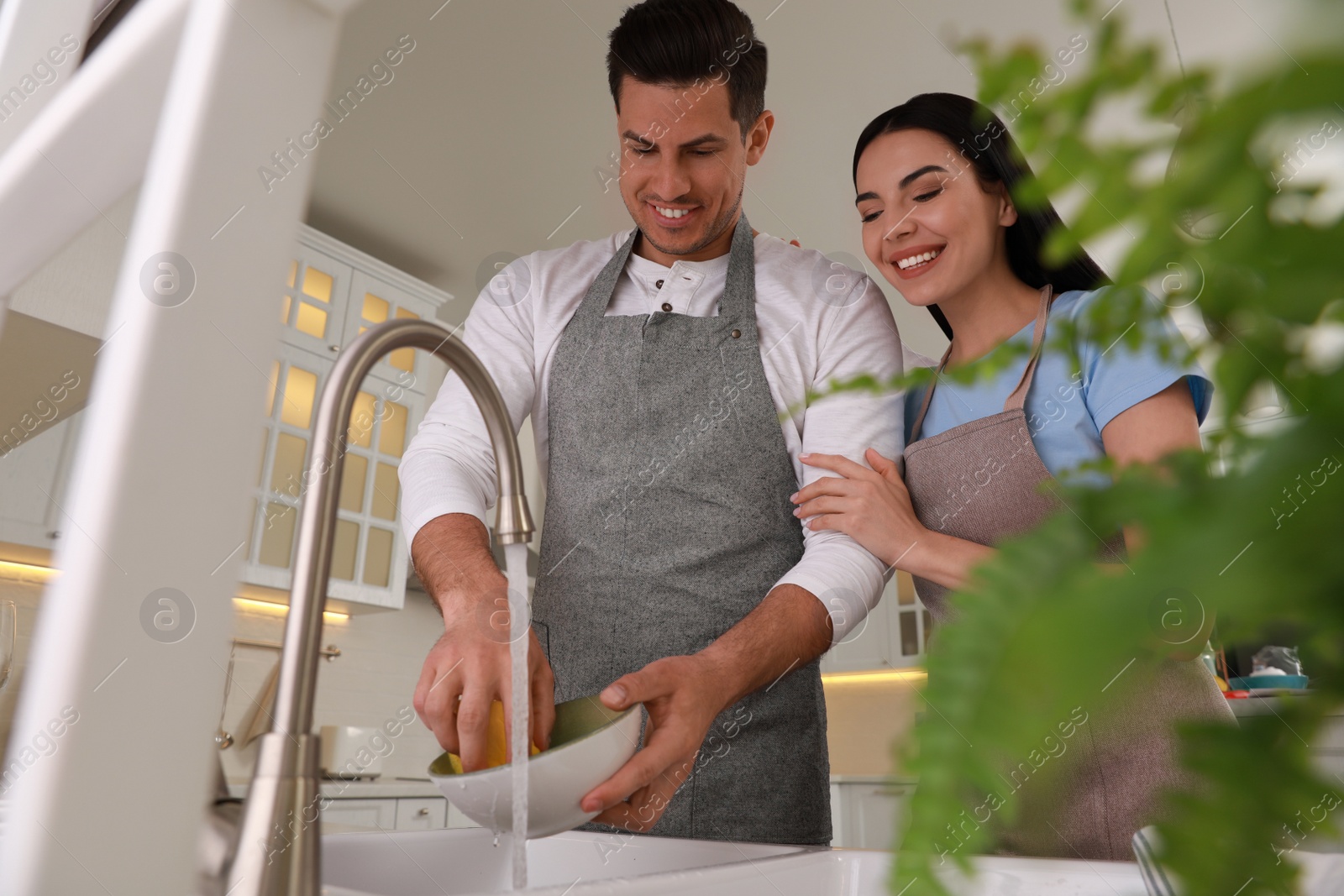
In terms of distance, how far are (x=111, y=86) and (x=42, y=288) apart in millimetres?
1851

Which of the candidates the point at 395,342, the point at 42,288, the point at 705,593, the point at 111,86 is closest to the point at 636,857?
the point at 705,593

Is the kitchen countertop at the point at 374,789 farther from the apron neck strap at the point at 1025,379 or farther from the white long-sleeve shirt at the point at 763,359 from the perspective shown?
the apron neck strap at the point at 1025,379

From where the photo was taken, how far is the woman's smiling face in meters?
1.10

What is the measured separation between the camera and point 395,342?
0.52 m

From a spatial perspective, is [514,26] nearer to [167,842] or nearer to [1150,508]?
[167,842]

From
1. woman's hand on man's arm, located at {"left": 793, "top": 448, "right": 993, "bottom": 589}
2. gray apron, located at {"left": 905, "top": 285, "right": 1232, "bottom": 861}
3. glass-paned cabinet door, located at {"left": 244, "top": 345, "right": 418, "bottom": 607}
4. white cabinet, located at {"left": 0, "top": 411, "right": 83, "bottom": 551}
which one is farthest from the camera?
glass-paned cabinet door, located at {"left": 244, "top": 345, "right": 418, "bottom": 607}

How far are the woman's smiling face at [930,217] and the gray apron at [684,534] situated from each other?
0.64 feet

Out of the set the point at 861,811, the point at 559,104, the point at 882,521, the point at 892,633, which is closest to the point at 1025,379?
the point at 882,521

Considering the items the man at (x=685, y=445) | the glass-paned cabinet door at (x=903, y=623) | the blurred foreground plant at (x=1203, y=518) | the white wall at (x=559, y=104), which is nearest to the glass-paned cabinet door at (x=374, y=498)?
the white wall at (x=559, y=104)

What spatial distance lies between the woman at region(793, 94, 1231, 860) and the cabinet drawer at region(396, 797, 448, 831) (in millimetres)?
Answer: 2300

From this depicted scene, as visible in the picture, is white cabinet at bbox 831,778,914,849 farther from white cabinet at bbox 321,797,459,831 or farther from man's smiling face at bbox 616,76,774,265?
man's smiling face at bbox 616,76,774,265

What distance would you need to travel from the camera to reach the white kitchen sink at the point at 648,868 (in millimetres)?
588

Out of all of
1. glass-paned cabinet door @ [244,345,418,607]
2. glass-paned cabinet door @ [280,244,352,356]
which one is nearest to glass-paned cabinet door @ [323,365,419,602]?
glass-paned cabinet door @ [244,345,418,607]

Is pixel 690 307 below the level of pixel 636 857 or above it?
above
